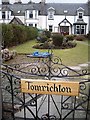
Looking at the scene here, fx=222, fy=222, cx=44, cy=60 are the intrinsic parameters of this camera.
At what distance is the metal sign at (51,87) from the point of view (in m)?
0.87

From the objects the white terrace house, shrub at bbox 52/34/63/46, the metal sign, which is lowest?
the metal sign

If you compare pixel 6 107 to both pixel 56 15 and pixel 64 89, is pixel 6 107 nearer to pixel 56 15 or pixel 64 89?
pixel 64 89

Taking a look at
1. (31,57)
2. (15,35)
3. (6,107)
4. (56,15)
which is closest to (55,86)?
(6,107)

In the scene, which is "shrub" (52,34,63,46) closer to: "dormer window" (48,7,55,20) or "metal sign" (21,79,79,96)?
"dormer window" (48,7,55,20)

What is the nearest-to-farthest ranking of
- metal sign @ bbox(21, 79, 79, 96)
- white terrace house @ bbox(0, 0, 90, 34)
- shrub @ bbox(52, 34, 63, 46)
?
metal sign @ bbox(21, 79, 79, 96), white terrace house @ bbox(0, 0, 90, 34), shrub @ bbox(52, 34, 63, 46)

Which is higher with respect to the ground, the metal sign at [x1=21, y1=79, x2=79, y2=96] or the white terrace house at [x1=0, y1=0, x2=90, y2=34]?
the white terrace house at [x1=0, y1=0, x2=90, y2=34]

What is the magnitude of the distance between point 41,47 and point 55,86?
2776mm

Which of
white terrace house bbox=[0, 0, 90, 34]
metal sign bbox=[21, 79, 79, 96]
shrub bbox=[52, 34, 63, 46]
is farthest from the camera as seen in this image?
shrub bbox=[52, 34, 63, 46]

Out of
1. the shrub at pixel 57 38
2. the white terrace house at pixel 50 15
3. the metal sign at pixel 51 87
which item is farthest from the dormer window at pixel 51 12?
the metal sign at pixel 51 87

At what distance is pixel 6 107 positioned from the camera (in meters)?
1.09

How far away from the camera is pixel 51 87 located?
34.7 inches

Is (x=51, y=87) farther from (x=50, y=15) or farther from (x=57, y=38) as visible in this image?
(x=57, y=38)

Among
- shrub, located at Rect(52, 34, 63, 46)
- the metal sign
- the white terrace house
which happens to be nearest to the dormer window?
the white terrace house

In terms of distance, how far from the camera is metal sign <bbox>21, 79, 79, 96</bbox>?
2.85 ft
